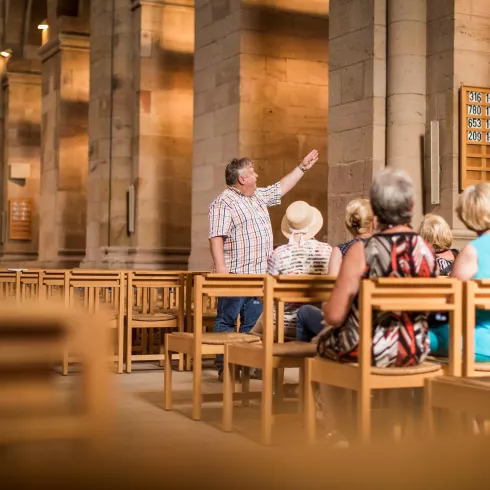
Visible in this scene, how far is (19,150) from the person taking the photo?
23500 mm

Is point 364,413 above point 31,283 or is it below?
below

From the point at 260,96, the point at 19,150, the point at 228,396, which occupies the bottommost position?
the point at 228,396

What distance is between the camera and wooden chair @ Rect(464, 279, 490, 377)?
14.6 feet

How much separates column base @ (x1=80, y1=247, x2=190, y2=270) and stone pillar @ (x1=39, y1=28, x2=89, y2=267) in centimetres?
344

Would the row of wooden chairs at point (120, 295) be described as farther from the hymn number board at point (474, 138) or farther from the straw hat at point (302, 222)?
the hymn number board at point (474, 138)

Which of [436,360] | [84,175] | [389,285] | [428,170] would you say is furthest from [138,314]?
[84,175]

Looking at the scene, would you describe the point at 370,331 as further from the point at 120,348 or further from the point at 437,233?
the point at 120,348

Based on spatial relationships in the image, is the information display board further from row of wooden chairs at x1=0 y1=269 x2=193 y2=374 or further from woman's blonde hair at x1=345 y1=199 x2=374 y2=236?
woman's blonde hair at x1=345 y1=199 x2=374 y2=236

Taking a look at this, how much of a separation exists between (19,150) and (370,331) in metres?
20.1

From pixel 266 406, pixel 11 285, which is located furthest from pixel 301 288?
pixel 11 285

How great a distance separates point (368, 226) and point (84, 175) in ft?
43.9

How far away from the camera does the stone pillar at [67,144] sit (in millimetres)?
18375

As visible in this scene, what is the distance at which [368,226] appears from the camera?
5832 mm

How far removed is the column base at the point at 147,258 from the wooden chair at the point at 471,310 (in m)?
10.4
